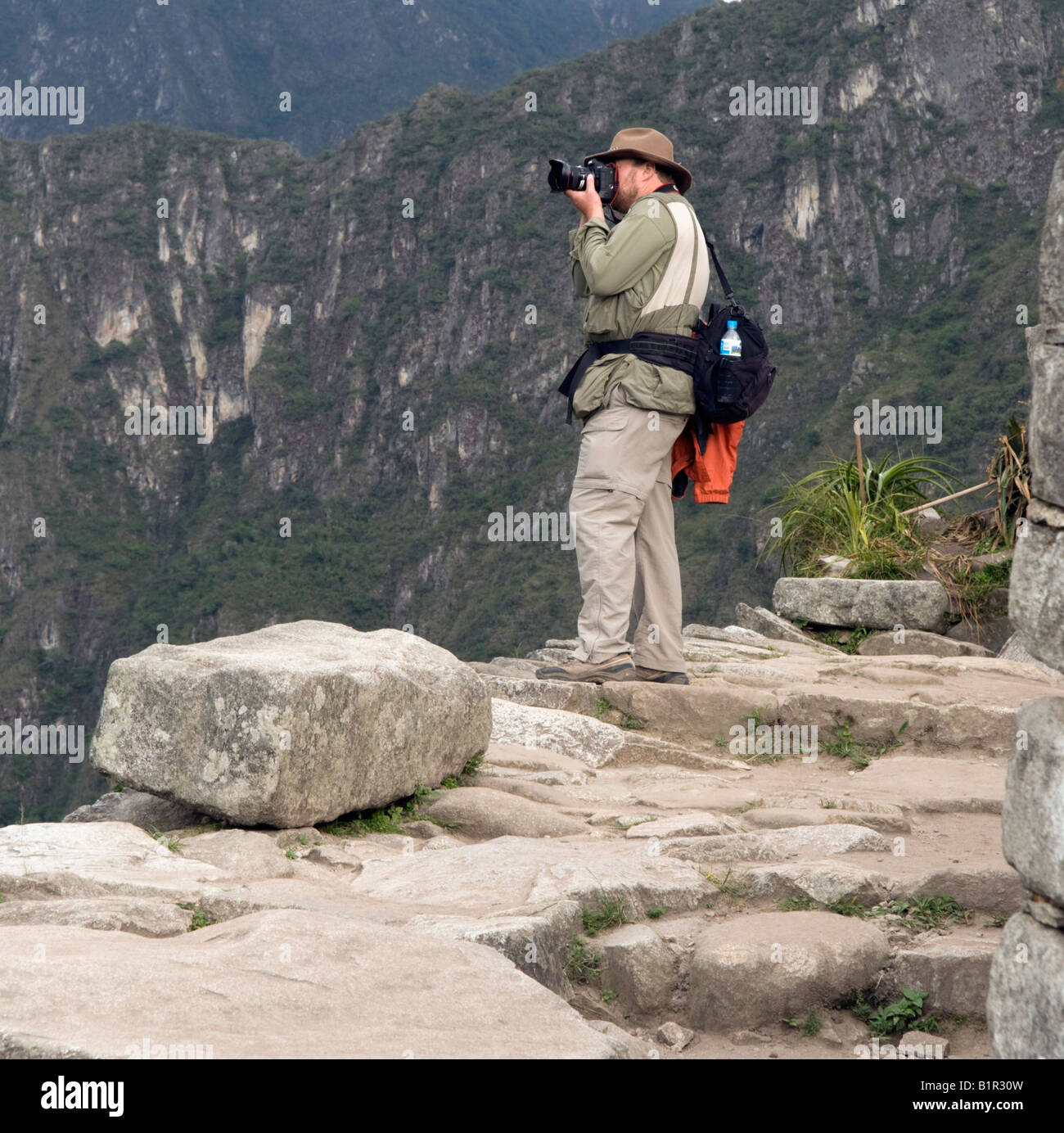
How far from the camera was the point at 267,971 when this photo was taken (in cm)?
195

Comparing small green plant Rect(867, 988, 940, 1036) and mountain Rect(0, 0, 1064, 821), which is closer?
small green plant Rect(867, 988, 940, 1036)

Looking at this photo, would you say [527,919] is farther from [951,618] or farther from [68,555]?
[68,555]

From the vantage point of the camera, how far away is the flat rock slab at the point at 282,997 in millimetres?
1652

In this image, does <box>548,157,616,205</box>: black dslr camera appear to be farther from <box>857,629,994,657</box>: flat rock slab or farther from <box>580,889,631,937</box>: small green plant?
<box>857,629,994,657</box>: flat rock slab

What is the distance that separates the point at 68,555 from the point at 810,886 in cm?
9328

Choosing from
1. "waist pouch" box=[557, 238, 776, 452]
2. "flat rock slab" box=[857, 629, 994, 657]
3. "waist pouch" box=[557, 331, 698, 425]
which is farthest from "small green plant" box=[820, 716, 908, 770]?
"flat rock slab" box=[857, 629, 994, 657]

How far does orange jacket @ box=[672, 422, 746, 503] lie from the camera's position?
15.9 ft

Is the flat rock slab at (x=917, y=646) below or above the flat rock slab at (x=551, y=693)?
below

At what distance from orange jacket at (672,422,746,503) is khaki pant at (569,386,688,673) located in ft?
0.34

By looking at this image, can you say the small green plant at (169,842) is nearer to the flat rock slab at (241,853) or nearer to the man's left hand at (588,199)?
the flat rock slab at (241,853)

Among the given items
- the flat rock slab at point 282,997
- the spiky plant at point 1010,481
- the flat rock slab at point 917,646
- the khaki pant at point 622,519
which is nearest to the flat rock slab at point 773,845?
the flat rock slab at point 282,997

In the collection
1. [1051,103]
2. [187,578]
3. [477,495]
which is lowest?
[187,578]

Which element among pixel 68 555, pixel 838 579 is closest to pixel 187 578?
pixel 68 555

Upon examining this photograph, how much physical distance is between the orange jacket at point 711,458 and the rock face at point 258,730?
1857 mm
